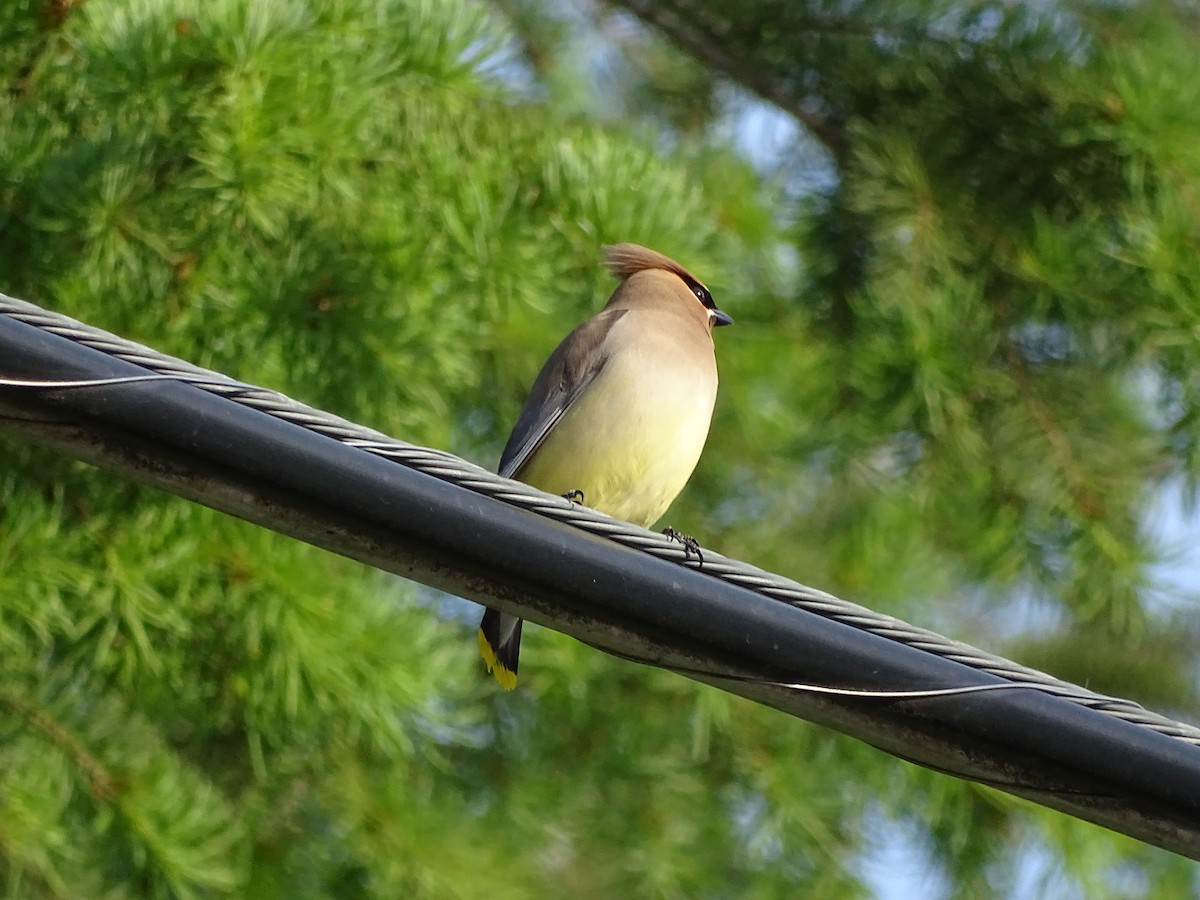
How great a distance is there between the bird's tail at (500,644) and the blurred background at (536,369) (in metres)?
0.10

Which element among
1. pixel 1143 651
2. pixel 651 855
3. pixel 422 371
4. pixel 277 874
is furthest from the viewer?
pixel 1143 651

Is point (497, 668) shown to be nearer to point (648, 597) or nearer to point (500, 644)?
point (500, 644)

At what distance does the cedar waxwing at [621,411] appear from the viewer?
3854 mm

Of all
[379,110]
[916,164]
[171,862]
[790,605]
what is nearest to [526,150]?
[379,110]

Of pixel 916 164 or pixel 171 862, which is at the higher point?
pixel 916 164

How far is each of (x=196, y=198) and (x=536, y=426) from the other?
3.05 feet

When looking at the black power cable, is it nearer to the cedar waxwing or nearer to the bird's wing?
the cedar waxwing

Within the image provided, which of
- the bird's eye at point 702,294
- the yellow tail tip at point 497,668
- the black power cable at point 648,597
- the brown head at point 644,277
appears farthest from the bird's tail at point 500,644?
the black power cable at point 648,597

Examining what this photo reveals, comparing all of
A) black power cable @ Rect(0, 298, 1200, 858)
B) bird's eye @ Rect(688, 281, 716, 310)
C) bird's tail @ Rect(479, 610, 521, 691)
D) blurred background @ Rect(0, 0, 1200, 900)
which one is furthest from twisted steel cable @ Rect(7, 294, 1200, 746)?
bird's eye @ Rect(688, 281, 716, 310)

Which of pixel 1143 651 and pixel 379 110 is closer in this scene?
pixel 379 110

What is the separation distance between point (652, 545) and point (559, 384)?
1.85 metres

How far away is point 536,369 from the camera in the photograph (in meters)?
4.98

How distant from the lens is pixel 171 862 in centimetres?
364

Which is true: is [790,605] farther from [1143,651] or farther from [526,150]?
[1143,651]
